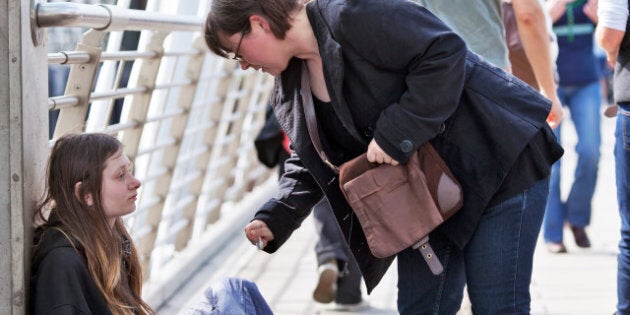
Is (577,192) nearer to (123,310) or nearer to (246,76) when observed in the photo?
(246,76)

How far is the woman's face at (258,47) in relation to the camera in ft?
10.2

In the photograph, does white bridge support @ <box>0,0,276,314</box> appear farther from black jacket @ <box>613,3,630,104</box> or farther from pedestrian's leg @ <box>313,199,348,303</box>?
black jacket @ <box>613,3,630,104</box>

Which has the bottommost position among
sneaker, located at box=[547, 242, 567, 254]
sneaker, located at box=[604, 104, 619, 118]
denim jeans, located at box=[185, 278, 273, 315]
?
sneaker, located at box=[547, 242, 567, 254]

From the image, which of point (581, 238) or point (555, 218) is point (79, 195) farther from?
point (581, 238)

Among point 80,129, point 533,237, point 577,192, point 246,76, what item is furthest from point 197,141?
point 533,237

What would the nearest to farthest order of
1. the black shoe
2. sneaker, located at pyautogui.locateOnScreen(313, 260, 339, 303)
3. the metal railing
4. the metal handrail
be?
the metal handrail < the metal railing < sneaker, located at pyautogui.locateOnScreen(313, 260, 339, 303) < the black shoe

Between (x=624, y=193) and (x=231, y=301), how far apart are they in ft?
5.59

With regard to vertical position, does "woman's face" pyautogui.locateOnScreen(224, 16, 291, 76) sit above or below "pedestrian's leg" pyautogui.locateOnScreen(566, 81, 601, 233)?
above

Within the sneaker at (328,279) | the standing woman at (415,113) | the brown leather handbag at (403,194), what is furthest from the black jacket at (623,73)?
the sneaker at (328,279)

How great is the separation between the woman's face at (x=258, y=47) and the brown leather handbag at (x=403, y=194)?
338mm

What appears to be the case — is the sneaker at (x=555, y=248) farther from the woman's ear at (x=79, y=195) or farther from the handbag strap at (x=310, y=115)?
the woman's ear at (x=79, y=195)

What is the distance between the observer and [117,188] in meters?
3.26

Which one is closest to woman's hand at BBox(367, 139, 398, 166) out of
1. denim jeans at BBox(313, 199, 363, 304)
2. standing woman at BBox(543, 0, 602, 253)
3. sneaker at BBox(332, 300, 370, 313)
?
denim jeans at BBox(313, 199, 363, 304)

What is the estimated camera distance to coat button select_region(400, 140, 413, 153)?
10.1 feet
